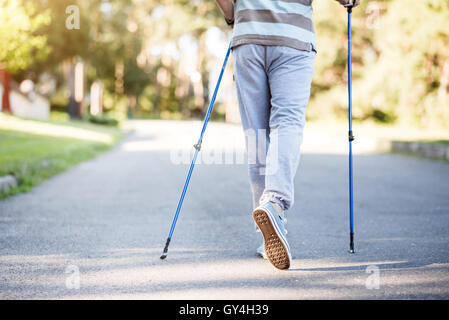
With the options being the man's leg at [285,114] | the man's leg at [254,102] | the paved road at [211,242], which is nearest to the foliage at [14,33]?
the paved road at [211,242]

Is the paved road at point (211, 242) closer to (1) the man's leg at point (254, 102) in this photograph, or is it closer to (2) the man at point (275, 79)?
(2) the man at point (275, 79)

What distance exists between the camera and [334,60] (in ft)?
93.3

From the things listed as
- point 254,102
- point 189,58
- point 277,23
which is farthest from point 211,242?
point 189,58

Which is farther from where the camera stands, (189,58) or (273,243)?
(189,58)

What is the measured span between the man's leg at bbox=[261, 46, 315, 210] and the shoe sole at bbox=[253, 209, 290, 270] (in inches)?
6.9

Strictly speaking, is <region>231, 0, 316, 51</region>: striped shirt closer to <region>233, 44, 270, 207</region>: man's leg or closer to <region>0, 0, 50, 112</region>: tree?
<region>233, 44, 270, 207</region>: man's leg

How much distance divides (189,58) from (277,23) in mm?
53494

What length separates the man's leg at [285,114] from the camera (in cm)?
295

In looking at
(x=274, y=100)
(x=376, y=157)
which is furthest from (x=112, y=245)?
(x=376, y=157)

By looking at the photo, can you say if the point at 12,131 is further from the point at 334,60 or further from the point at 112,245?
the point at 334,60

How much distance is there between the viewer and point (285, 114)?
2.99 meters

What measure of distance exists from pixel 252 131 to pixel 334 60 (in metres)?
26.5

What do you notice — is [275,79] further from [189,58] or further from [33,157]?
[189,58]

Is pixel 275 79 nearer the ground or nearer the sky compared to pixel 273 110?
nearer the sky
